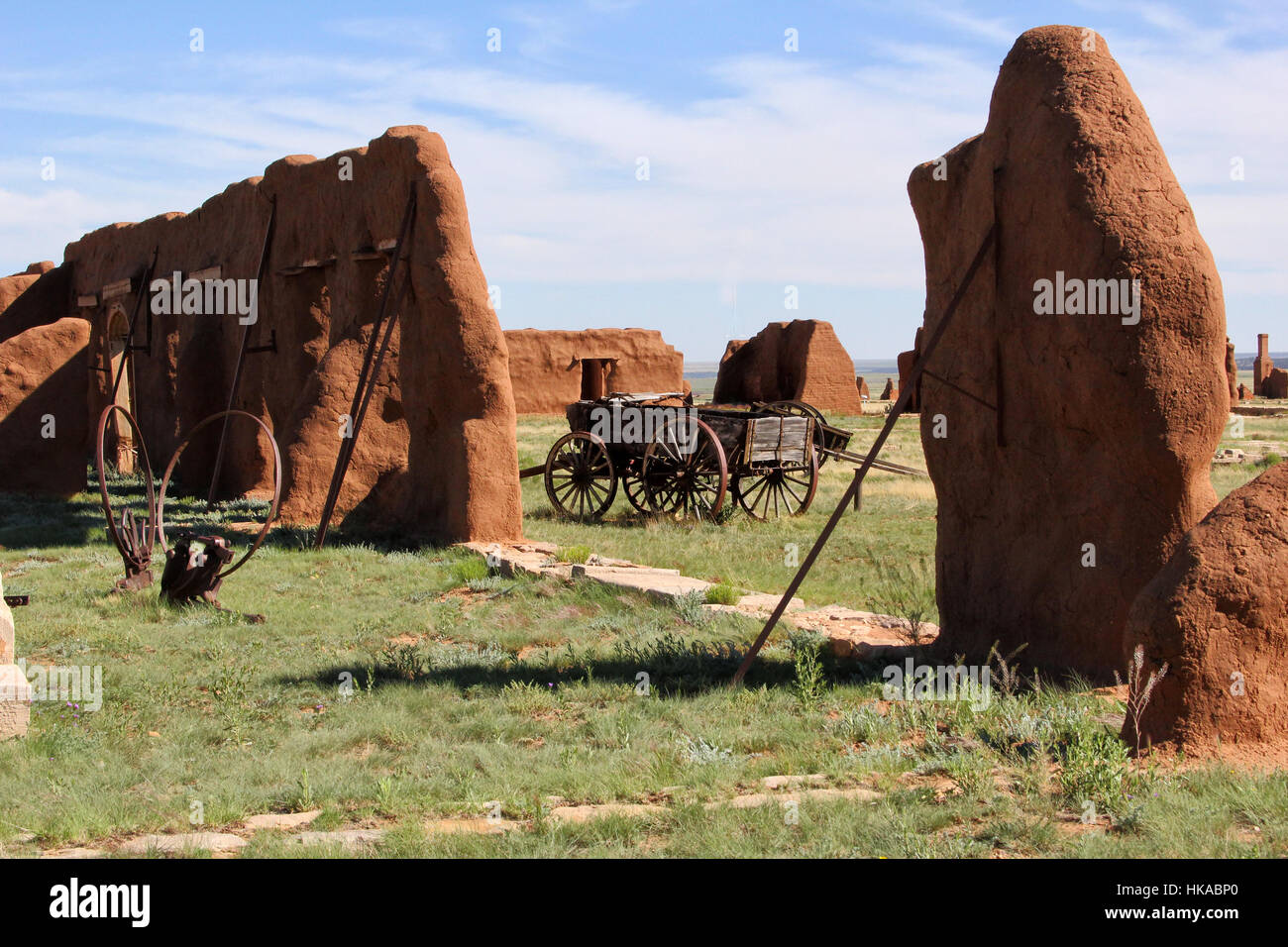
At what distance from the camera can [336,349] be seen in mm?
12898

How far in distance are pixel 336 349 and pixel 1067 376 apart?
888cm

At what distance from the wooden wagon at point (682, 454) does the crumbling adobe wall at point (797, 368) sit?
14533mm

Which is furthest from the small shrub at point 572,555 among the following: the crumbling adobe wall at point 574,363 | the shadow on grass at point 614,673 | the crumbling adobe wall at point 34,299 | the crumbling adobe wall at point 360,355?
the crumbling adobe wall at point 574,363

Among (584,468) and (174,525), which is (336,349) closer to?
(174,525)

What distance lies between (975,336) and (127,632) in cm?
596

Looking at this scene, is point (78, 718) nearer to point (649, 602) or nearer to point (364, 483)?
point (649, 602)

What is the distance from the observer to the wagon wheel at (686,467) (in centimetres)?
1370

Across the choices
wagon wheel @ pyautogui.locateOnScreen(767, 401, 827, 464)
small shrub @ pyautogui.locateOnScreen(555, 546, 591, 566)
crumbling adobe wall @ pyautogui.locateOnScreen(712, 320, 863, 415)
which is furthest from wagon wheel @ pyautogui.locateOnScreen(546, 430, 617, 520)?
crumbling adobe wall @ pyautogui.locateOnScreen(712, 320, 863, 415)

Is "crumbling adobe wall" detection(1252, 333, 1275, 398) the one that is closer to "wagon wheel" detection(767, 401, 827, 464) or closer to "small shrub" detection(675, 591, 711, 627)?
"wagon wheel" detection(767, 401, 827, 464)

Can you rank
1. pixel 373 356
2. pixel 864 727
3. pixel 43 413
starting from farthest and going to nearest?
pixel 43 413, pixel 373 356, pixel 864 727

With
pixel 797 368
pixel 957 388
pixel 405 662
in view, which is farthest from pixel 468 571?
pixel 797 368

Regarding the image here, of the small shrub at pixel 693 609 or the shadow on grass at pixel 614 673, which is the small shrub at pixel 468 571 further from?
the shadow on grass at pixel 614 673

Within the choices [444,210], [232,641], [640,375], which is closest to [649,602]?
[232,641]

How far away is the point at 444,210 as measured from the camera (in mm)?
11734
